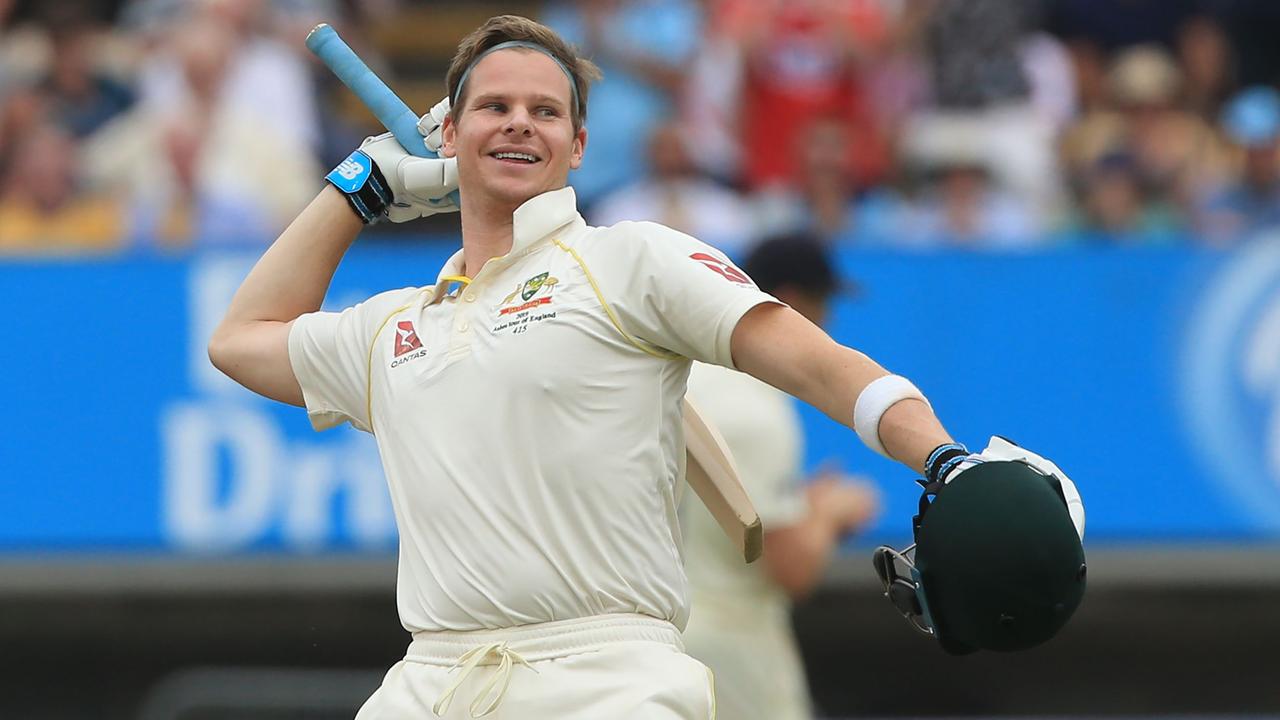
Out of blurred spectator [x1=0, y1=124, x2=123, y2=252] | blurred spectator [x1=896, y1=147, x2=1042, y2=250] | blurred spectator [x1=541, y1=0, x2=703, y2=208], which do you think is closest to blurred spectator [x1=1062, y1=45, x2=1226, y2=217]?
blurred spectator [x1=896, y1=147, x2=1042, y2=250]

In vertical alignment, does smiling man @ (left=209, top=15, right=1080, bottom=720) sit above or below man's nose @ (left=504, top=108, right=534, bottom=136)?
below

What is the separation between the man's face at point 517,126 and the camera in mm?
3996

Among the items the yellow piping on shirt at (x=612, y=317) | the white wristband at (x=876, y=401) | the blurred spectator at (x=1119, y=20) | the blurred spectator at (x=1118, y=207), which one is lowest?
the white wristband at (x=876, y=401)

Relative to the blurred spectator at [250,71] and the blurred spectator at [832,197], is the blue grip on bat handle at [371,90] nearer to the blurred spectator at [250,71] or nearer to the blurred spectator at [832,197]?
the blurred spectator at [832,197]

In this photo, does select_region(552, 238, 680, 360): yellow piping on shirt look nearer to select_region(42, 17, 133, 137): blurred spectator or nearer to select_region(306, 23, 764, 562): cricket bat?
select_region(306, 23, 764, 562): cricket bat

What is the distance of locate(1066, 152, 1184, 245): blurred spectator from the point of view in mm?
10445

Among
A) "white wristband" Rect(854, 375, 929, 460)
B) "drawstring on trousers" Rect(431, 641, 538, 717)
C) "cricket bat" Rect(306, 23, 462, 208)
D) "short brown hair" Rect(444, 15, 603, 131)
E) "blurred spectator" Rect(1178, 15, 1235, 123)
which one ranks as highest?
"blurred spectator" Rect(1178, 15, 1235, 123)

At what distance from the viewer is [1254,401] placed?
923 centimetres

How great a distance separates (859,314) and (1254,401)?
1829 millimetres

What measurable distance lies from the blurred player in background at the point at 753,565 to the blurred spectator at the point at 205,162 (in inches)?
168

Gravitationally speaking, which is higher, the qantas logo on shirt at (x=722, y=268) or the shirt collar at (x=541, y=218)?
the shirt collar at (x=541, y=218)

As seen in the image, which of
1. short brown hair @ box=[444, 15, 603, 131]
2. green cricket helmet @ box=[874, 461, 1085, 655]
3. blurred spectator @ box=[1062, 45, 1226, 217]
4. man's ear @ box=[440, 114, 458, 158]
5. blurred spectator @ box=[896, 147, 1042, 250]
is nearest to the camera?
green cricket helmet @ box=[874, 461, 1085, 655]

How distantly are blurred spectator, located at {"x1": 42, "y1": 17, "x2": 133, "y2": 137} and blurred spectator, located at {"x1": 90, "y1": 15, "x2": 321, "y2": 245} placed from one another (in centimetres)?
25

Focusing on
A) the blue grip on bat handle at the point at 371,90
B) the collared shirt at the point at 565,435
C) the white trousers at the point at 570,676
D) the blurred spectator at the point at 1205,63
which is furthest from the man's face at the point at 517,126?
the blurred spectator at the point at 1205,63
